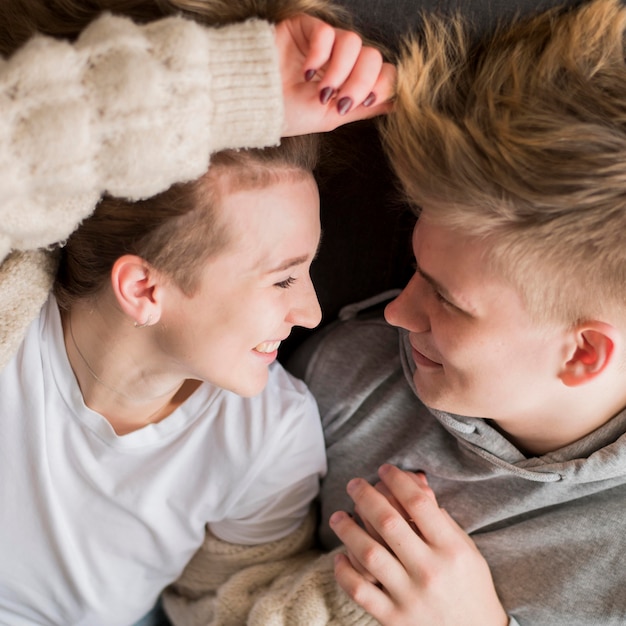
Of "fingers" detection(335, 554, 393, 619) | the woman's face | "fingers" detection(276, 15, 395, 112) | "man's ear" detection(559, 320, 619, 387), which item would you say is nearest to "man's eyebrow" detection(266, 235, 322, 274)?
the woman's face

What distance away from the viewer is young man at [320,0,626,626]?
99 cm

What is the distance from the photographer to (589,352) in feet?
3.56

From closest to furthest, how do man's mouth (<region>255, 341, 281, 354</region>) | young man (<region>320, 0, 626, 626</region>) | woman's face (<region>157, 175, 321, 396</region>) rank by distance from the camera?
young man (<region>320, 0, 626, 626</region>) < woman's face (<region>157, 175, 321, 396</region>) < man's mouth (<region>255, 341, 281, 354</region>)

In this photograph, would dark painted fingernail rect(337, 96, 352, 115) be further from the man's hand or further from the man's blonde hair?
the man's hand

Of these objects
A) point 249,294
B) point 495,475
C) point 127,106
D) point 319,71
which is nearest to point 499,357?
point 495,475

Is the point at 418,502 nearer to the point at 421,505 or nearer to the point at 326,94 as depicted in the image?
the point at 421,505

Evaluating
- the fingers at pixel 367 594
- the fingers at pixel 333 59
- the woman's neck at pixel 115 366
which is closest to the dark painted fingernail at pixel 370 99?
the fingers at pixel 333 59

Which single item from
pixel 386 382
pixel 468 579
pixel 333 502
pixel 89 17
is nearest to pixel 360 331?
pixel 386 382

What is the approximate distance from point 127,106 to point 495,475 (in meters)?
0.87

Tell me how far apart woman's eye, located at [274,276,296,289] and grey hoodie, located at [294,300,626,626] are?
26cm

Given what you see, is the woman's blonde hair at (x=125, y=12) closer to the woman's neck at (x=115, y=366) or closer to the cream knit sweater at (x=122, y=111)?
the cream knit sweater at (x=122, y=111)

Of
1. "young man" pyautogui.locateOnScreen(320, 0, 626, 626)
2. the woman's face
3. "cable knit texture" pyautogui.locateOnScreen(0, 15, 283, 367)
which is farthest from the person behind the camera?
the woman's face

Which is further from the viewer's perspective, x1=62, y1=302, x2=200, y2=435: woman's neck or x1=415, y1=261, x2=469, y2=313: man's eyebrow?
x1=62, y1=302, x2=200, y2=435: woman's neck

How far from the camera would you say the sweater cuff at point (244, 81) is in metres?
0.92
